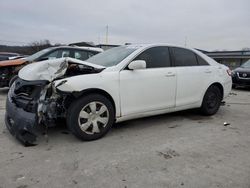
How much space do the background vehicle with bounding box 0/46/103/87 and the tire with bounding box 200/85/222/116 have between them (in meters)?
4.63

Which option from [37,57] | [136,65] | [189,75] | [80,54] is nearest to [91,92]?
[136,65]

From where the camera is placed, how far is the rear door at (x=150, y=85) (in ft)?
12.9

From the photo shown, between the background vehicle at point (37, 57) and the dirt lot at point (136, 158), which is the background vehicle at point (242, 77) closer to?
the background vehicle at point (37, 57)

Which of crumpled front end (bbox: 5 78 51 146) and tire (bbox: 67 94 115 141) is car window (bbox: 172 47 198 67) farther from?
crumpled front end (bbox: 5 78 51 146)

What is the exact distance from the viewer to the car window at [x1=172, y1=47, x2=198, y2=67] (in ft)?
15.5

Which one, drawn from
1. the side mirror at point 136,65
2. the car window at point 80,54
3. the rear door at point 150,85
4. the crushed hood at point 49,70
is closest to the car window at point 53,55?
the car window at point 80,54

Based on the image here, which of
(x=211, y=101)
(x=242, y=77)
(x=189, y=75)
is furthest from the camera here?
(x=242, y=77)

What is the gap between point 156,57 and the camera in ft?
14.6

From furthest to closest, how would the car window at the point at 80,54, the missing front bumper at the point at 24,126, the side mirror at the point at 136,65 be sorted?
the car window at the point at 80,54 < the side mirror at the point at 136,65 < the missing front bumper at the point at 24,126

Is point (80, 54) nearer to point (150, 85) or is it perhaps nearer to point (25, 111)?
point (150, 85)

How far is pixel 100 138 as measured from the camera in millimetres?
3764

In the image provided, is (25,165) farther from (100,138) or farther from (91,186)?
(100,138)

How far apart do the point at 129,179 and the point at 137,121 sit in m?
2.27

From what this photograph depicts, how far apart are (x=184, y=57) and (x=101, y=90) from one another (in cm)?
210
